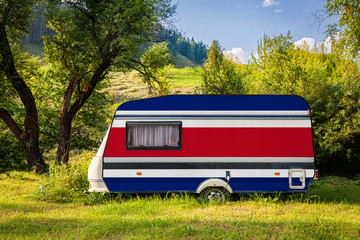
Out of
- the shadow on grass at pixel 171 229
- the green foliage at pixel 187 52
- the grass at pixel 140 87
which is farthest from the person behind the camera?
the green foliage at pixel 187 52

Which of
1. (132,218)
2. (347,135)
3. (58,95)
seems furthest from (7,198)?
(347,135)

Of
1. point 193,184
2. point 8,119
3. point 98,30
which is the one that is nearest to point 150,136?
point 193,184

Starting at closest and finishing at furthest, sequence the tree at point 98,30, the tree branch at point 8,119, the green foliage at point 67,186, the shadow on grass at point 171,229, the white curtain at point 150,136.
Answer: the shadow on grass at point 171,229 < the white curtain at point 150,136 < the green foliage at point 67,186 < the tree at point 98,30 < the tree branch at point 8,119

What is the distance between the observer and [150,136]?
743cm

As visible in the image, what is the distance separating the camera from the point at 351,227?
533 cm

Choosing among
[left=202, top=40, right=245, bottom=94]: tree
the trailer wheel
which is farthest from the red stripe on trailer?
[left=202, top=40, right=245, bottom=94]: tree

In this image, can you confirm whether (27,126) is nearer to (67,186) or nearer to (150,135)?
(67,186)

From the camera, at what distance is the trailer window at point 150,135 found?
292 inches

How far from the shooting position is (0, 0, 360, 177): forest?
39.9 feet

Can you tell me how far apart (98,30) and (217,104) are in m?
7.93

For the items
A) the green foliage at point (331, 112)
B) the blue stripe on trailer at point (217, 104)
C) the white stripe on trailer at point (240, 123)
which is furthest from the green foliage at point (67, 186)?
the green foliage at point (331, 112)

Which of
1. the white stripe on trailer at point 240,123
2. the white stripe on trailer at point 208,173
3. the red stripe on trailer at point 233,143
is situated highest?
the white stripe on trailer at point 240,123

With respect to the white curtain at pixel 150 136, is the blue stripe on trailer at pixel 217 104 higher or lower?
higher

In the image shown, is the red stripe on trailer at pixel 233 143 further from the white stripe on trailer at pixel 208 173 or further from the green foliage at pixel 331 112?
the green foliage at pixel 331 112
